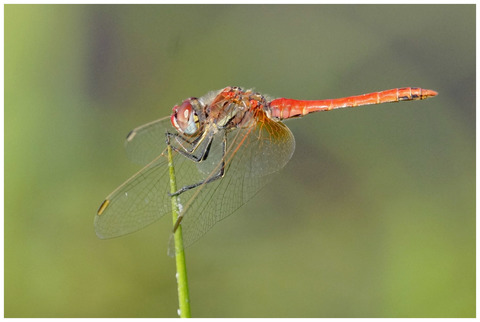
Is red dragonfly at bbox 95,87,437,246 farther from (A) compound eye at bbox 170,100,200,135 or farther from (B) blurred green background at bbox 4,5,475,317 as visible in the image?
(B) blurred green background at bbox 4,5,475,317

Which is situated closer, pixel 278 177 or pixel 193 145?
pixel 193 145

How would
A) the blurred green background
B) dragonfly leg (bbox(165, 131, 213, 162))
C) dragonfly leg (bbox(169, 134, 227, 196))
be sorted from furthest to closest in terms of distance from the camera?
the blurred green background, dragonfly leg (bbox(165, 131, 213, 162)), dragonfly leg (bbox(169, 134, 227, 196))

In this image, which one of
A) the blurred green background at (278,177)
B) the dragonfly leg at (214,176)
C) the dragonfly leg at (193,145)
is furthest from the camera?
the blurred green background at (278,177)

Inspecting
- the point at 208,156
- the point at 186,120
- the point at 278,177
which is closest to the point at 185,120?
the point at 186,120

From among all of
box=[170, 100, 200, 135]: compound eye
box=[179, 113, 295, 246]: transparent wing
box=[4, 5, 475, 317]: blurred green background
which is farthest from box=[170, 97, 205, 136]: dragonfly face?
box=[4, 5, 475, 317]: blurred green background

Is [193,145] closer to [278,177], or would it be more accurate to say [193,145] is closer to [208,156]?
[208,156]

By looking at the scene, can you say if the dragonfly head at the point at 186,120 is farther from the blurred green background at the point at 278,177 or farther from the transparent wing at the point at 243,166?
the blurred green background at the point at 278,177

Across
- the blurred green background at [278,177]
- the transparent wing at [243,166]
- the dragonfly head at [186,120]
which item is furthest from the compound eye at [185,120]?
the blurred green background at [278,177]
